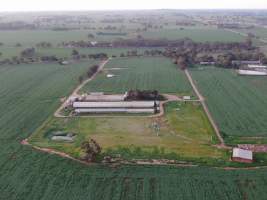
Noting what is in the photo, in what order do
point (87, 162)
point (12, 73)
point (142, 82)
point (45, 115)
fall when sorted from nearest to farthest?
point (87, 162)
point (45, 115)
point (142, 82)
point (12, 73)

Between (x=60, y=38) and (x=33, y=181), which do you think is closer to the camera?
(x=33, y=181)

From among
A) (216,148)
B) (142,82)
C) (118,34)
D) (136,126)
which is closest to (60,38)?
(118,34)

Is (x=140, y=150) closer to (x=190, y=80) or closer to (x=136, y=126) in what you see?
(x=136, y=126)

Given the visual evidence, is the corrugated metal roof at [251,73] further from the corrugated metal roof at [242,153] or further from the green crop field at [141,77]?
the corrugated metal roof at [242,153]

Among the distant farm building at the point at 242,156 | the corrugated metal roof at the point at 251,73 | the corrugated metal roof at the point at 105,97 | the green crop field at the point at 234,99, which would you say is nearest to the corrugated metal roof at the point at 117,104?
the corrugated metal roof at the point at 105,97

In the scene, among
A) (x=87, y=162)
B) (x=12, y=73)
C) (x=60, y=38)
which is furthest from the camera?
(x=60, y=38)

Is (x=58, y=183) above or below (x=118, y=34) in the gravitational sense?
below

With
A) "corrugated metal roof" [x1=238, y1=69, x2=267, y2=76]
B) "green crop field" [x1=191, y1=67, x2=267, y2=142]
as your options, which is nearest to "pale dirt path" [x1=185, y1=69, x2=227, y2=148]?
"green crop field" [x1=191, y1=67, x2=267, y2=142]
